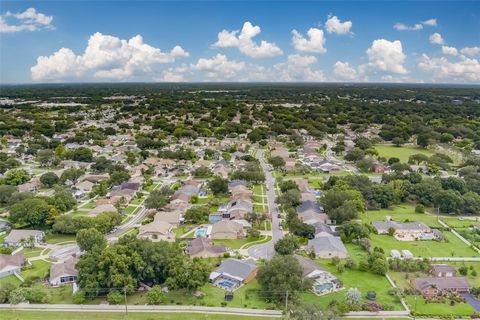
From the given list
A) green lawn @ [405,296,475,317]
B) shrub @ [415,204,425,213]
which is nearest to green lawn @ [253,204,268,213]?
shrub @ [415,204,425,213]

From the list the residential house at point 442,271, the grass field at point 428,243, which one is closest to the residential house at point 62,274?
the grass field at point 428,243

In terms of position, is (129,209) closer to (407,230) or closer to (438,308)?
(407,230)

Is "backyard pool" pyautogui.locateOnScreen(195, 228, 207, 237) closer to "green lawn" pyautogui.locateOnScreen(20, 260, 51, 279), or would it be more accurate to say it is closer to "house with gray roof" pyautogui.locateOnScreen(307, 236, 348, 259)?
"house with gray roof" pyautogui.locateOnScreen(307, 236, 348, 259)

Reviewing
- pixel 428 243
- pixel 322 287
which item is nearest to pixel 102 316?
pixel 322 287

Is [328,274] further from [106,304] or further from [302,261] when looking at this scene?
[106,304]

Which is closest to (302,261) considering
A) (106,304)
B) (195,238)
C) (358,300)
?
(358,300)

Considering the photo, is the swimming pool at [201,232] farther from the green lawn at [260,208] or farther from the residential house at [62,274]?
the residential house at [62,274]
